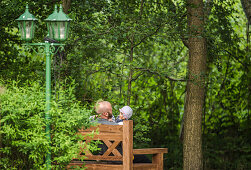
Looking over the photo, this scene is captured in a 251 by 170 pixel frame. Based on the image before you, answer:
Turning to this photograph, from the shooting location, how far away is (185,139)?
24.8 feet

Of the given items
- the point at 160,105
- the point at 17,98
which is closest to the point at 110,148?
the point at 17,98

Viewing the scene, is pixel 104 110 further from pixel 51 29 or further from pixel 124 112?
pixel 51 29

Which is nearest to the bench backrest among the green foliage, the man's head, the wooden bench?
the wooden bench

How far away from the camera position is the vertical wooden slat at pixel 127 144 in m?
4.18

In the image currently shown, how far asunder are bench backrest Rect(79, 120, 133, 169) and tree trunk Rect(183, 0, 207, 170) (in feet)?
9.92

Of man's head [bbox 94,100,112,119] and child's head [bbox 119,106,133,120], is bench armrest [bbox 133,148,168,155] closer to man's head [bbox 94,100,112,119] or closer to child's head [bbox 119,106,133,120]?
man's head [bbox 94,100,112,119]

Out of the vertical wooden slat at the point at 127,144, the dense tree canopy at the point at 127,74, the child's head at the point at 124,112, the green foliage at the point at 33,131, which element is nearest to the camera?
the green foliage at the point at 33,131

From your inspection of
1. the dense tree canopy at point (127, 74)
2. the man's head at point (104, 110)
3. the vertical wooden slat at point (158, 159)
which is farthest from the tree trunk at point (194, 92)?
the man's head at point (104, 110)

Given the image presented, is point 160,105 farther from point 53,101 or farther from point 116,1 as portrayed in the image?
point 53,101

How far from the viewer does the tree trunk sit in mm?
7227

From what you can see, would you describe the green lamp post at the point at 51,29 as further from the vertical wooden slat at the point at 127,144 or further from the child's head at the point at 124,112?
the child's head at the point at 124,112

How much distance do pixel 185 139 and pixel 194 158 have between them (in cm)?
36

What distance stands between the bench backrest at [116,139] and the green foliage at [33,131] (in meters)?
0.31

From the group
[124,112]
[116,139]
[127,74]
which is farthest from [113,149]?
[127,74]
